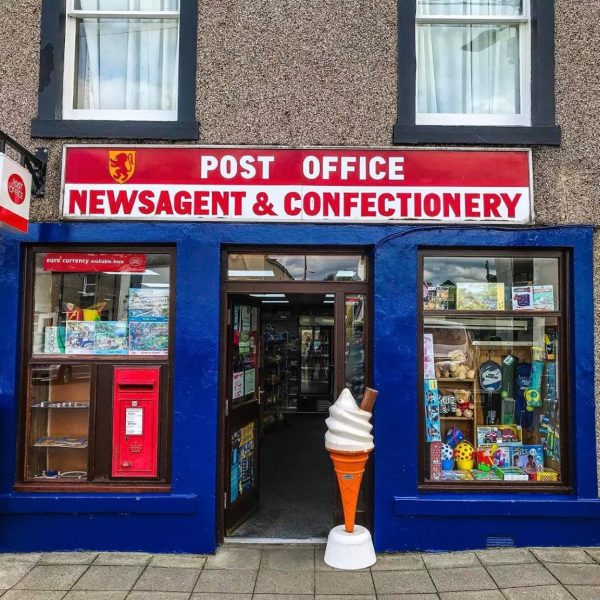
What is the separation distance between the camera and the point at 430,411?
16.0 ft

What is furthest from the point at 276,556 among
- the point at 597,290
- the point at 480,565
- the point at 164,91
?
the point at 164,91

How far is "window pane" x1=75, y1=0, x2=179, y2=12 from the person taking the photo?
16.9 ft

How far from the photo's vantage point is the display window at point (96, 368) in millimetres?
4762

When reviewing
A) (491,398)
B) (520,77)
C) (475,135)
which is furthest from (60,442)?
(520,77)

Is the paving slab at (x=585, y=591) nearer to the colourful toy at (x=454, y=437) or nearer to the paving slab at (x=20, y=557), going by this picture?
the colourful toy at (x=454, y=437)

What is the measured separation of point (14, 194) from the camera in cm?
425

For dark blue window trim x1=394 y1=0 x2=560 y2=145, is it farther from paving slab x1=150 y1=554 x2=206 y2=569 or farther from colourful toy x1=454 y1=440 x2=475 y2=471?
paving slab x1=150 y1=554 x2=206 y2=569

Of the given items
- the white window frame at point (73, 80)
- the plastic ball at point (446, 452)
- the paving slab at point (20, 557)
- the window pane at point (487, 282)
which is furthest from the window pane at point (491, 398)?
the paving slab at point (20, 557)

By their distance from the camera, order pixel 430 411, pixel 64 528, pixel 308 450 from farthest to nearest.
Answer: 1. pixel 308 450
2. pixel 430 411
3. pixel 64 528

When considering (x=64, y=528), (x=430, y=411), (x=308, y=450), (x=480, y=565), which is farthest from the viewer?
(x=308, y=450)

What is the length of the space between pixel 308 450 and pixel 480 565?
4.25 m

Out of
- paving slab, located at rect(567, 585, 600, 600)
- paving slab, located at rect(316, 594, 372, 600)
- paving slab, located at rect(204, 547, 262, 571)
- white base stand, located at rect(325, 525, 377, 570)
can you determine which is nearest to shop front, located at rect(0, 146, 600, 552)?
paving slab, located at rect(204, 547, 262, 571)

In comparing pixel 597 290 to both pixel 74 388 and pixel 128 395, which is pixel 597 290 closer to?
pixel 128 395

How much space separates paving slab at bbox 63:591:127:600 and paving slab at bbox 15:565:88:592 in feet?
0.37
